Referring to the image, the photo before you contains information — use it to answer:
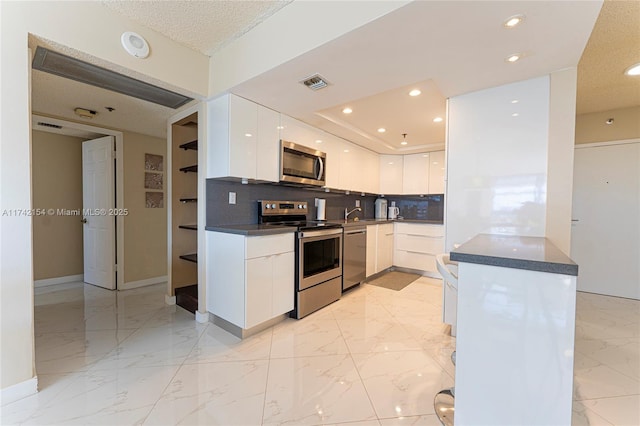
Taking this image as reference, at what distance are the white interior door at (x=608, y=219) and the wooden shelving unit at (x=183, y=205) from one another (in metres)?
4.93

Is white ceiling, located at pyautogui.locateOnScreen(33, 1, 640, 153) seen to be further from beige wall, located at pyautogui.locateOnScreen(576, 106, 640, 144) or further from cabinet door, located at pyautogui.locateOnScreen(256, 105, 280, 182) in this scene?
beige wall, located at pyautogui.locateOnScreen(576, 106, 640, 144)

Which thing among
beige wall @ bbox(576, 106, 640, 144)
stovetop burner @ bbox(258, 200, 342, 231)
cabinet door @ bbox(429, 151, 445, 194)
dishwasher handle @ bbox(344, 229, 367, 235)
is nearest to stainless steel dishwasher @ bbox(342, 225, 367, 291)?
dishwasher handle @ bbox(344, 229, 367, 235)

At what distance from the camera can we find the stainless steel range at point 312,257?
2666mm

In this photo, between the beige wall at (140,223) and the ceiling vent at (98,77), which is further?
the beige wall at (140,223)

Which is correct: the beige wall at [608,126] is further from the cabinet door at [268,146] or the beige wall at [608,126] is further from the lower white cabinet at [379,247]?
the cabinet door at [268,146]

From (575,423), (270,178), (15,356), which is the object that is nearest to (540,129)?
(575,423)

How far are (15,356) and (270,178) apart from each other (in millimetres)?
2104

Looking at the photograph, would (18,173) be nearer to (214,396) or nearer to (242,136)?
(242,136)

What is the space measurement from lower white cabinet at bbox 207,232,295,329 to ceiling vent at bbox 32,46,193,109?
136 cm

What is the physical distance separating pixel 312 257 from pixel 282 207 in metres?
0.78

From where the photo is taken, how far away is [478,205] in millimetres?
2221

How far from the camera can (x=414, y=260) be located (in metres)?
4.38

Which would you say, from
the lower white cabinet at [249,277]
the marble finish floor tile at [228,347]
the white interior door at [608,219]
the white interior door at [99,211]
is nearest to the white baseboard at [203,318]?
the lower white cabinet at [249,277]

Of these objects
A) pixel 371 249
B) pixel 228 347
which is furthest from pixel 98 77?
pixel 371 249
